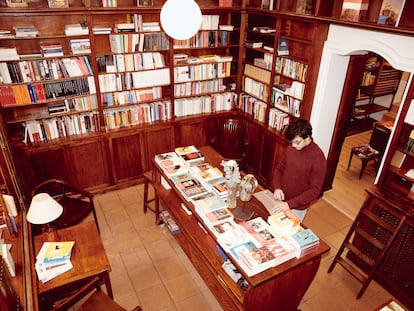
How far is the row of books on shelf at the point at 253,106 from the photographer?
5.45 metres

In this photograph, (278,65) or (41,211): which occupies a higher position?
(278,65)

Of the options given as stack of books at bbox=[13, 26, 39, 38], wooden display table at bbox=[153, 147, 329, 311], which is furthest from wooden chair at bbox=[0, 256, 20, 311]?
stack of books at bbox=[13, 26, 39, 38]

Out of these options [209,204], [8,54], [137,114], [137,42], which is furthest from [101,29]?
[209,204]

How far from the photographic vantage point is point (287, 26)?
4.68 metres

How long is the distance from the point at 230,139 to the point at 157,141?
49.7 inches

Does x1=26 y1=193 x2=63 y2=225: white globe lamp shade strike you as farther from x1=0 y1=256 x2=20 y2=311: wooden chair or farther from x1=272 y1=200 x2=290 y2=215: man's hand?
x1=272 y1=200 x2=290 y2=215: man's hand

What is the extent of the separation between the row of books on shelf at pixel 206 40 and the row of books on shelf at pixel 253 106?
1.03m

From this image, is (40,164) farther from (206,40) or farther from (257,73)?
(257,73)

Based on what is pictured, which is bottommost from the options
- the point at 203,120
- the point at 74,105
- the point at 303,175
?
the point at 203,120

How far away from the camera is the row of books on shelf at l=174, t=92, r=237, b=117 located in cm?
550

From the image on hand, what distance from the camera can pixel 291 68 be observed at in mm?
4672

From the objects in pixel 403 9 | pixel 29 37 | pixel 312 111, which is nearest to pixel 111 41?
pixel 29 37

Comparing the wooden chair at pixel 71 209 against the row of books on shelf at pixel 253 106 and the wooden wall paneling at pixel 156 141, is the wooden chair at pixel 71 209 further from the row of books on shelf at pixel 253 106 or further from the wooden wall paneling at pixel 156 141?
the row of books on shelf at pixel 253 106

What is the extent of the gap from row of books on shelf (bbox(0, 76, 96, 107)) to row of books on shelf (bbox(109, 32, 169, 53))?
0.62 meters
